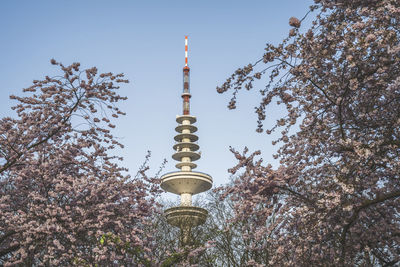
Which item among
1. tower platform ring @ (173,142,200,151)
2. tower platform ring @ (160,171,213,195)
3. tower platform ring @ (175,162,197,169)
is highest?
tower platform ring @ (173,142,200,151)

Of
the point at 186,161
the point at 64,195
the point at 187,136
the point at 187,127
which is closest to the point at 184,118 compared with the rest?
the point at 187,127

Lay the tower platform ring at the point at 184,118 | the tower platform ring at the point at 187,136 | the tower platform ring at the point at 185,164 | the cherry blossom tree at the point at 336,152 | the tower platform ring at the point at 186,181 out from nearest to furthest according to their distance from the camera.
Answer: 1. the cherry blossom tree at the point at 336,152
2. the tower platform ring at the point at 186,181
3. the tower platform ring at the point at 185,164
4. the tower platform ring at the point at 187,136
5. the tower platform ring at the point at 184,118

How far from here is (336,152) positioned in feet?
25.8

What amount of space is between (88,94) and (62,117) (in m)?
0.88

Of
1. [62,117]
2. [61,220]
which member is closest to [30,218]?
[61,220]

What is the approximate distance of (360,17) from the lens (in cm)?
648

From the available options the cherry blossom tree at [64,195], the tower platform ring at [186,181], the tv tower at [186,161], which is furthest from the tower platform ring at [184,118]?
the cherry blossom tree at [64,195]

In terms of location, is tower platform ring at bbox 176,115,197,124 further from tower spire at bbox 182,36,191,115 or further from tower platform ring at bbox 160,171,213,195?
tower platform ring at bbox 160,171,213,195

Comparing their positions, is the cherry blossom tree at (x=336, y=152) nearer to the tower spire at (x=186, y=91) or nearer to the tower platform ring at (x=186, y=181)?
the tower platform ring at (x=186, y=181)

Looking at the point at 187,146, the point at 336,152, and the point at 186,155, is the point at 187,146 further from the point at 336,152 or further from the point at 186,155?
the point at 336,152

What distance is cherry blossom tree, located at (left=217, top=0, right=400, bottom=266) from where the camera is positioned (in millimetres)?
6184

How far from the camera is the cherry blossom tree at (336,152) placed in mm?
6184

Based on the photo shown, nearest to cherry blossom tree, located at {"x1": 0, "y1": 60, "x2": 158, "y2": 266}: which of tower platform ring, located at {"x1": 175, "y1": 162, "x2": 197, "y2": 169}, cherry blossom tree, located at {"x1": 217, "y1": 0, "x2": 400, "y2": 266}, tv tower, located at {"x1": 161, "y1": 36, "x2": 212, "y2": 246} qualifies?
cherry blossom tree, located at {"x1": 217, "y1": 0, "x2": 400, "y2": 266}

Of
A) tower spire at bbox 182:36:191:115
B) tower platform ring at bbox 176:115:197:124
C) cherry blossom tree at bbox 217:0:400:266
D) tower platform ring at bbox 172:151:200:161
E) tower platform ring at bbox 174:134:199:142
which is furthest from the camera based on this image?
tower platform ring at bbox 176:115:197:124
